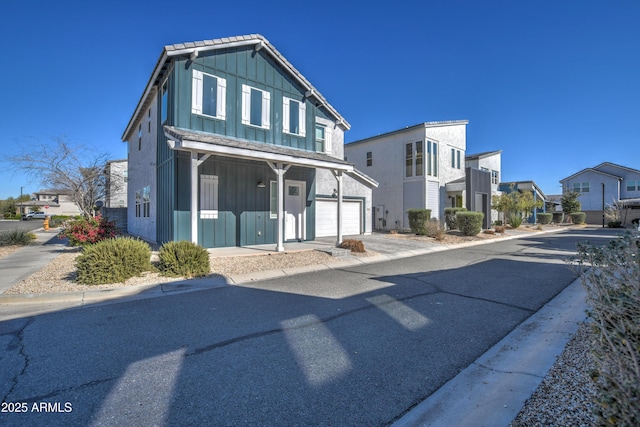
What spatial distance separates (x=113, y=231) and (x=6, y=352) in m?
8.52

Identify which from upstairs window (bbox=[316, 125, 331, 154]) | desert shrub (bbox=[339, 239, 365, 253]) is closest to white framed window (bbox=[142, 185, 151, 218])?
upstairs window (bbox=[316, 125, 331, 154])

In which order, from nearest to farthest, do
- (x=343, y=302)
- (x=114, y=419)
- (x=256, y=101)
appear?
(x=114, y=419)
(x=343, y=302)
(x=256, y=101)

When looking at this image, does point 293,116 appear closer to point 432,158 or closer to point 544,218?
point 432,158

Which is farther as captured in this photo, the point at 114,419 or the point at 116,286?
the point at 116,286

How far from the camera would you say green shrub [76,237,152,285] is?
6.64m

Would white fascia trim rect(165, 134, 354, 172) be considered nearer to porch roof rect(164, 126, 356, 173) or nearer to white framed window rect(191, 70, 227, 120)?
porch roof rect(164, 126, 356, 173)

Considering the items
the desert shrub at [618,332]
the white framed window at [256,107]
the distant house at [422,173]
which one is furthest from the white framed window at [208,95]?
the distant house at [422,173]

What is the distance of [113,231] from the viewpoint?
36.8 ft

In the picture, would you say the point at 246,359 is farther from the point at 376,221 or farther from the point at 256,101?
the point at 376,221

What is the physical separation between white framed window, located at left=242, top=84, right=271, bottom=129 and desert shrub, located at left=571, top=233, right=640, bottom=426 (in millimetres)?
11240

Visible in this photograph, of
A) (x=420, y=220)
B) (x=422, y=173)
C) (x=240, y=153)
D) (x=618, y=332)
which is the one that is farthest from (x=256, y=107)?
(x=422, y=173)

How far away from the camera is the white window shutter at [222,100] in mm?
10953

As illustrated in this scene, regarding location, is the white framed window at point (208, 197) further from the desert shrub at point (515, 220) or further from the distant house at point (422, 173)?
the desert shrub at point (515, 220)

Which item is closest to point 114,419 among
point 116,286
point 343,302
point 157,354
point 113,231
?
point 157,354
